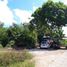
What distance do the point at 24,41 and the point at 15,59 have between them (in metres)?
24.4

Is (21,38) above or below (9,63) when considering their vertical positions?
above

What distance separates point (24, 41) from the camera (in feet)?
146

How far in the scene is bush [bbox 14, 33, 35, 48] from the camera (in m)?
44.4

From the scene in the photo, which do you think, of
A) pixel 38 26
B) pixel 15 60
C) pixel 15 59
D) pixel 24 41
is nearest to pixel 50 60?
pixel 15 59

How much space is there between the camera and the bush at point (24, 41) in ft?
146

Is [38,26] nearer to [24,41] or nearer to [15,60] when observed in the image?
[24,41]

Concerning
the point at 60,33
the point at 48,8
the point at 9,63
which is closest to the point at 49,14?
the point at 48,8

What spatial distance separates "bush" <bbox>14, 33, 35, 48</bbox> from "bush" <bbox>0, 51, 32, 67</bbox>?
21.3 m

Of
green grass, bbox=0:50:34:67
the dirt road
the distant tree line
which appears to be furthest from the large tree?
green grass, bbox=0:50:34:67

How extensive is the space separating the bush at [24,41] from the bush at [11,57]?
21.3 metres

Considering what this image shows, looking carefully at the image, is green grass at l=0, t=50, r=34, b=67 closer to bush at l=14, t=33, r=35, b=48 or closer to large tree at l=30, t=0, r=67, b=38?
bush at l=14, t=33, r=35, b=48

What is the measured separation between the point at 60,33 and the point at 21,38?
23.2ft

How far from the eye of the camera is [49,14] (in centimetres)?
4469

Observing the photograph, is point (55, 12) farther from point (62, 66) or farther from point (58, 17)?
point (62, 66)
